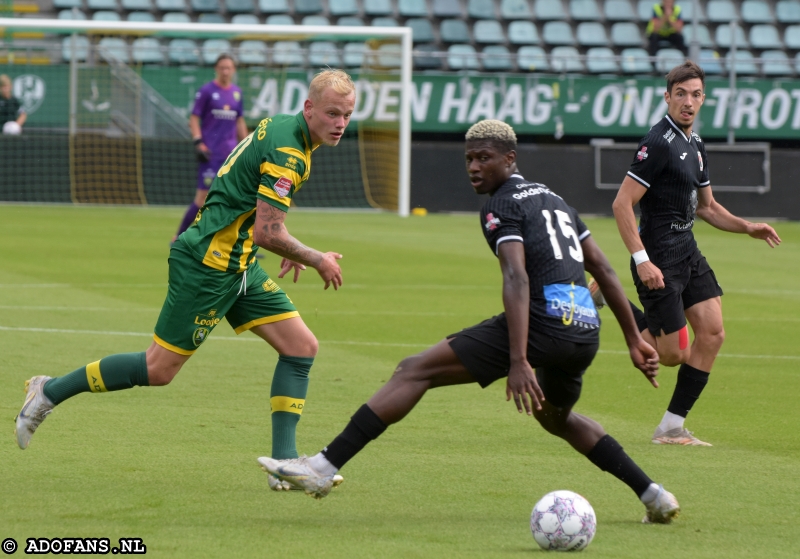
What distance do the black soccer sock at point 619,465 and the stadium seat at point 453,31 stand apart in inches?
919

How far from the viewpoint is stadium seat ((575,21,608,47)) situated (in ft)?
93.2

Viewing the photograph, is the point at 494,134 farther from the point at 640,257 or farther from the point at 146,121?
the point at 146,121

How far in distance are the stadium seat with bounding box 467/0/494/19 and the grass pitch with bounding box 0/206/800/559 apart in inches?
644

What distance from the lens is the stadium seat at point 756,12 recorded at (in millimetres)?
29953

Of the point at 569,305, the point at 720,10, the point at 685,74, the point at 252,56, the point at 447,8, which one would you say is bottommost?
the point at 569,305

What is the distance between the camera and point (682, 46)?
26.9 m

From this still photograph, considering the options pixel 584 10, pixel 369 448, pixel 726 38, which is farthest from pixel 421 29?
pixel 369 448

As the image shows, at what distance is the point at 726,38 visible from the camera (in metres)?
29.2

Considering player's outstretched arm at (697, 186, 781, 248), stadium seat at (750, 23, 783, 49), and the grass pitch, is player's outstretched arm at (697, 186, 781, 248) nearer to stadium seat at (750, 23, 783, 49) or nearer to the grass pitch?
the grass pitch

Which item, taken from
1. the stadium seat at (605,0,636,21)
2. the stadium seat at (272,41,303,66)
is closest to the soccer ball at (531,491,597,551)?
the stadium seat at (272,41,303,66)

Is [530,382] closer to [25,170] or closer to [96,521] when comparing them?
[96,521]

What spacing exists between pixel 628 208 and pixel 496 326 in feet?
7.15

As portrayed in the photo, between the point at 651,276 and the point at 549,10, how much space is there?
23.5 meters
